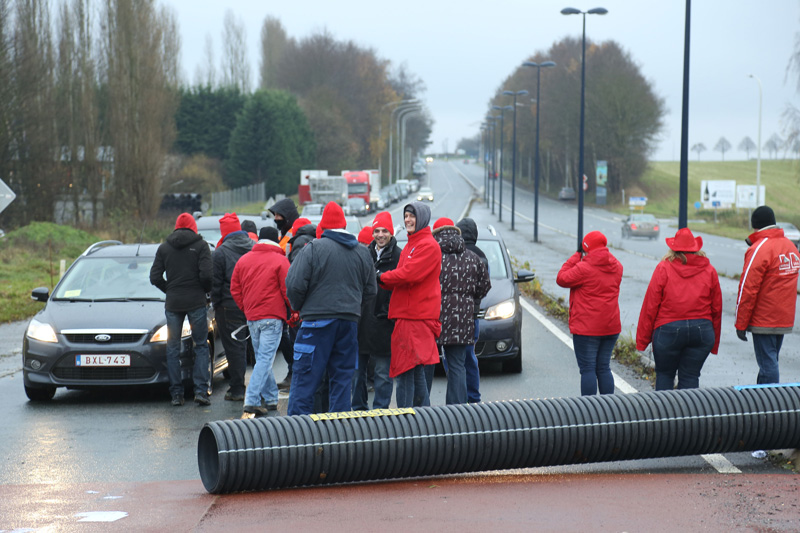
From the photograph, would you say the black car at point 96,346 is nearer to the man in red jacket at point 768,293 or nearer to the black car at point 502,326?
the black car at point 502,326

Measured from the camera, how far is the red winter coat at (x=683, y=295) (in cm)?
768

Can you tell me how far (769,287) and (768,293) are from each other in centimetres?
5

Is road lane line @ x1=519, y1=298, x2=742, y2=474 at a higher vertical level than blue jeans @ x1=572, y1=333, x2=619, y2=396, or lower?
lower

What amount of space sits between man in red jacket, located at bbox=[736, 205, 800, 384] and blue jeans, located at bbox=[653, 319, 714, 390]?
A: 0.95ft

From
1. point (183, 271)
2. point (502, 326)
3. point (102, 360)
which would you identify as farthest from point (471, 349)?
point (102, 360)

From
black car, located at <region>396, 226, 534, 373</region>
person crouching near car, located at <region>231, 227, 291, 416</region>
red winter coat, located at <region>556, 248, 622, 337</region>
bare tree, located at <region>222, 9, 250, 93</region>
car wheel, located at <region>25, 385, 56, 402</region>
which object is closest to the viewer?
red winter coat, located at <region>556, 248, 622, 337</region>

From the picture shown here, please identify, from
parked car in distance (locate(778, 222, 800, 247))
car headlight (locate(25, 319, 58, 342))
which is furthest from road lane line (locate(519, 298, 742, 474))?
parked car in distance (locate(778, 222, 800, 247))

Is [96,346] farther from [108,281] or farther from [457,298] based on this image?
[457,298]

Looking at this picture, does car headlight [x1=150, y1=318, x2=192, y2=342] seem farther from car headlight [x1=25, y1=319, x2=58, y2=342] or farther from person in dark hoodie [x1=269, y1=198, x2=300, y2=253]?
person in dark hoodie [x1=269, y1=198, x2=300, y2=253]

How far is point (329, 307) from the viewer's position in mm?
7262

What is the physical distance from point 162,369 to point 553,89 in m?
95.3

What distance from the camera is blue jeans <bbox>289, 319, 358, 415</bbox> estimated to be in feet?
24.0

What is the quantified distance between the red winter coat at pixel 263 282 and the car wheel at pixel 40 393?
2.47 metres

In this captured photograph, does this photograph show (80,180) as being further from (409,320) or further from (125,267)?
(409,320)
